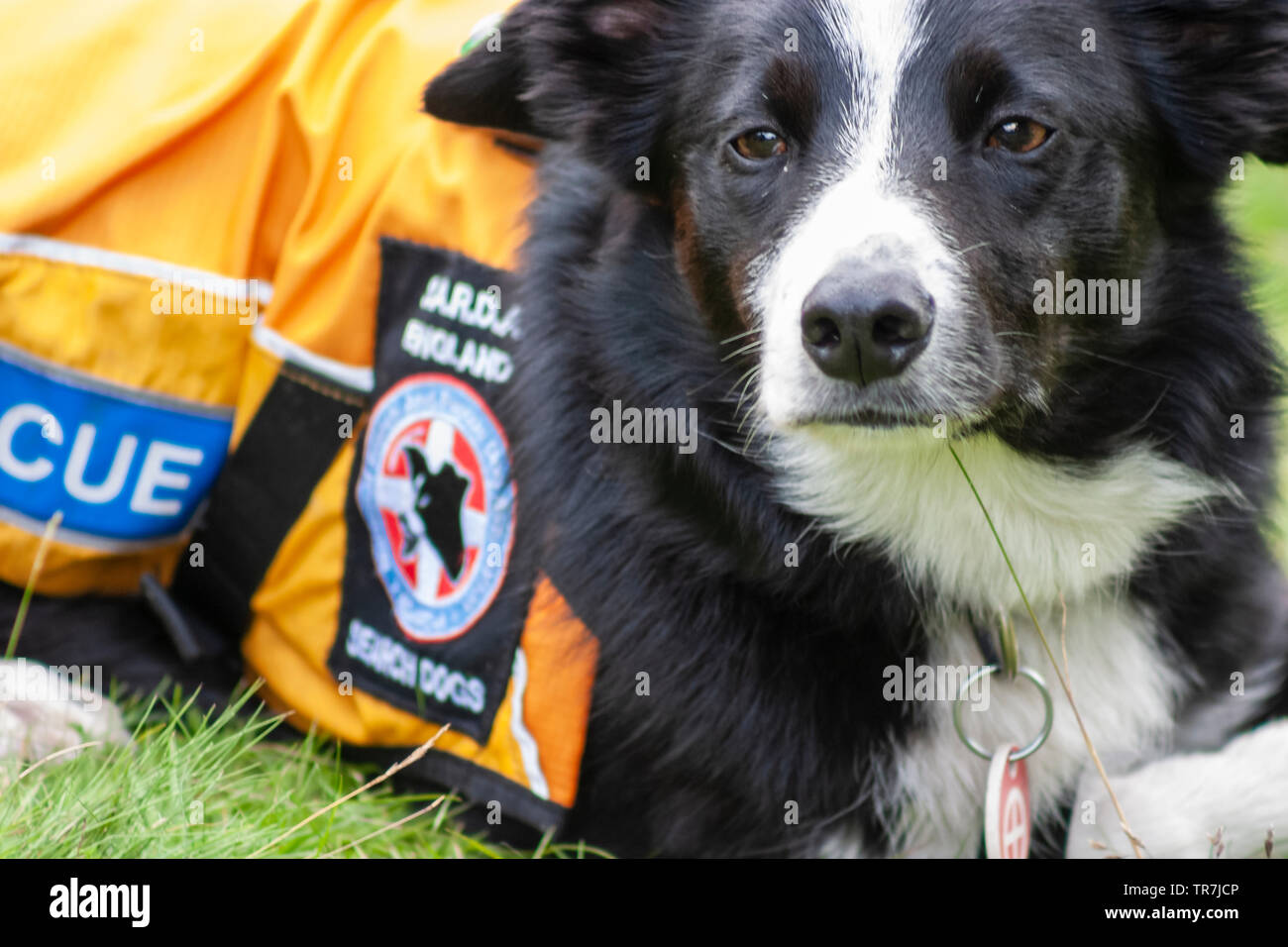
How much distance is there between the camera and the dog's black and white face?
2.25 meters

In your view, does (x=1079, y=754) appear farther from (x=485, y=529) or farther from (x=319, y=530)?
(x=319, y=530)

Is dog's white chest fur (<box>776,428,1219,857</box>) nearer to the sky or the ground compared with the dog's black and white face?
→ nearer to the ground

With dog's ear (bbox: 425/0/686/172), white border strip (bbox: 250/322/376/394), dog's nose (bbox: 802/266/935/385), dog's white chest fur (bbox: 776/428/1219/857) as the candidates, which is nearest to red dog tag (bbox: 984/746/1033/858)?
dog's white chest fur (bbox: 776/428/1219/857)

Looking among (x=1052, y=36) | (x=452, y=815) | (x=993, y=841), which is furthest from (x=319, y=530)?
(x=1052, y=36)

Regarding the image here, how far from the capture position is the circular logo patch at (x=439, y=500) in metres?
2.88

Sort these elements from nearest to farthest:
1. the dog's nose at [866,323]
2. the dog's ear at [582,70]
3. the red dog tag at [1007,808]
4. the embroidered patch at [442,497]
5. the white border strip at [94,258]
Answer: the dog's nose at [866,323]
the red dog tag at [1007,808]
the dog's ear at [582,70]
the embroidered patch at [442,497]
the white border strip at [94,258]

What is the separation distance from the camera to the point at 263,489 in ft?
10.2

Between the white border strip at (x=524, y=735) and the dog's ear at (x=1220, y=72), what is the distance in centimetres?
138

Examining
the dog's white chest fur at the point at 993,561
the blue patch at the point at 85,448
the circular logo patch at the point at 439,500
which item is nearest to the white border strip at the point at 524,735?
the circular logo patch at the point at 439,500

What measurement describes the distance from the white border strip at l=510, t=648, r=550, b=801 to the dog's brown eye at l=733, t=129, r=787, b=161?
3.07 feet

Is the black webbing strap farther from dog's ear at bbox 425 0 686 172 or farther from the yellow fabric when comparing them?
dog's ear at bbox 425 0 686 172

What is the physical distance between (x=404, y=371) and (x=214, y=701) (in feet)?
2.54

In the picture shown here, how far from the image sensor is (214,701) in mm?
3141

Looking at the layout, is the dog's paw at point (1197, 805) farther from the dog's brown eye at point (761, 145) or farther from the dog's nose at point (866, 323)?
the dog's brown eye at point (761, 145)
